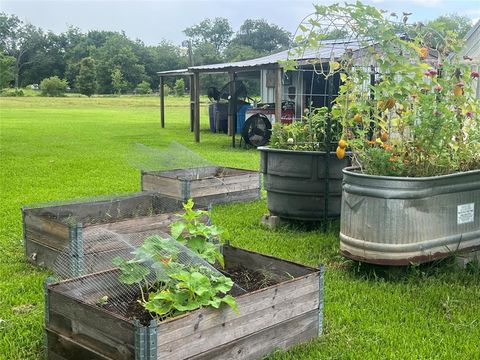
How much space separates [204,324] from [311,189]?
301 centimetres

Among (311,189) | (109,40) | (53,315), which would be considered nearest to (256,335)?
(53,315)

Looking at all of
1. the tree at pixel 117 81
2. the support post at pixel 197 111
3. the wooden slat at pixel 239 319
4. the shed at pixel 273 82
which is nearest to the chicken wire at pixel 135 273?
the wooden slat at pixel 239 319

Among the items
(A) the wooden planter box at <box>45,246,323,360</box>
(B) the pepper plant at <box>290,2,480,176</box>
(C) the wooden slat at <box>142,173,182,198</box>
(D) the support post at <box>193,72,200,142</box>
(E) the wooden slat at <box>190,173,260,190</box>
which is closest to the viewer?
(A) the wooden planter box at <box>45,246,323,360</box>

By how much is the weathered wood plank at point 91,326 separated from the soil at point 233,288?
9.8 inches

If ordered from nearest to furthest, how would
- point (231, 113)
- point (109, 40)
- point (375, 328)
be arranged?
point (375, 328) < point (231, 113) < point (109, 40)

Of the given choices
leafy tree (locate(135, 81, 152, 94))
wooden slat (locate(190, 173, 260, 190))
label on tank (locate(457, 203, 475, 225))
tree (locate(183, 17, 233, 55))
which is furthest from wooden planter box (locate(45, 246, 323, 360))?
tree (locate(183, 17, 233, 55))

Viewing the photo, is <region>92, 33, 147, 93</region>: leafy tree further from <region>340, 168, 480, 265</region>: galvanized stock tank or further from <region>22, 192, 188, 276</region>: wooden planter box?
<region>340, 168, 480, 265</region>: galvanized stock tank

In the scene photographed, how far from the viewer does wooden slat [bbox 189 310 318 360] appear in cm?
269

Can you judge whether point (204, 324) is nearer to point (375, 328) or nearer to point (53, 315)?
point (53, 315)

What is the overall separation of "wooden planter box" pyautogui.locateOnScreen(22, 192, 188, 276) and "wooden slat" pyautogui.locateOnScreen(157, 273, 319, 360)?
4.80ft

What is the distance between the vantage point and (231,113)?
15445mm

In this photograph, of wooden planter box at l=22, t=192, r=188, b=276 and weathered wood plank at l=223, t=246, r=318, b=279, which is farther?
wooden planter box at l=22, t=192, r=188, b=276

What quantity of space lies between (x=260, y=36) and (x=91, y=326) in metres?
90.0

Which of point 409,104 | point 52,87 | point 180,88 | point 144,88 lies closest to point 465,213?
point 409,104
